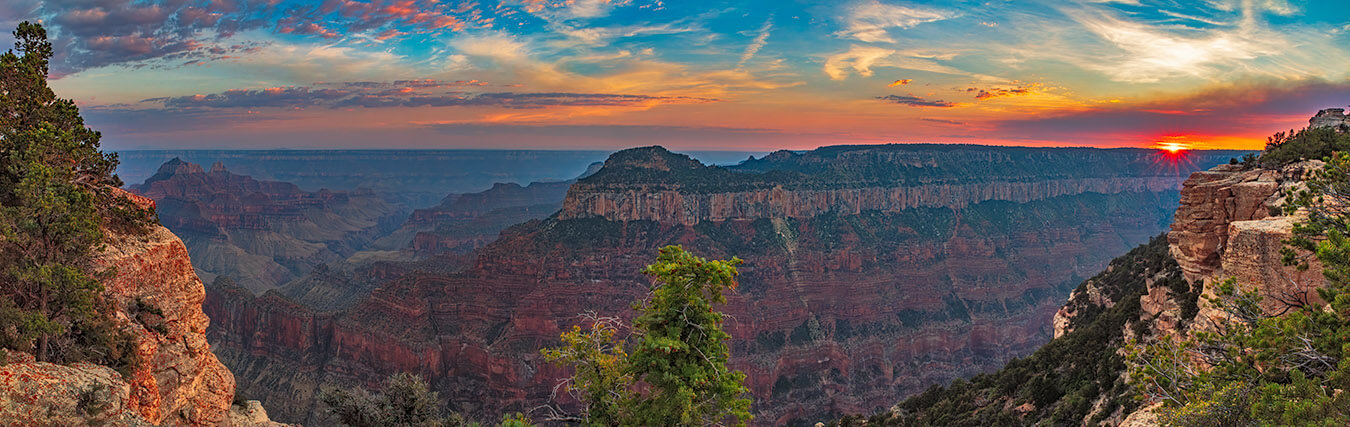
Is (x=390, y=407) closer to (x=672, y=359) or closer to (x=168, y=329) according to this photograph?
(x=168, y=329)

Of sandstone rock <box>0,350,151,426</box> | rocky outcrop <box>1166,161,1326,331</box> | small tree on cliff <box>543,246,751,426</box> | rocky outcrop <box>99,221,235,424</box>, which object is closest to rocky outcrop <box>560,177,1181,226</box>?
rocky outcrop <box>99,221,235,424</box>

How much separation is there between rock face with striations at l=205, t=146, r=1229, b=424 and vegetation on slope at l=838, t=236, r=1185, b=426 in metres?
33.9

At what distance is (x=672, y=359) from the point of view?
15.3m

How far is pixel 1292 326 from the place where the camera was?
12062mm

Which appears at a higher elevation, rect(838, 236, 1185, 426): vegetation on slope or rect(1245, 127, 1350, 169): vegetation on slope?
rect(1245, 127, 1350, 169): vegetation on slope

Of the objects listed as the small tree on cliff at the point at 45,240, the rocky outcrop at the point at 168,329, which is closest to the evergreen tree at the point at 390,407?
the rocky outcrop at the point at 168,329

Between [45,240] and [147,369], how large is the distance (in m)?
4.33

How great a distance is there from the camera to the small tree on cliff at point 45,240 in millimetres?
15453

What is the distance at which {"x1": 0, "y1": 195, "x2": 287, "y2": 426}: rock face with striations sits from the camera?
1335 centimetres

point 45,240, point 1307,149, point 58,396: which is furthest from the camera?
point 1307,149

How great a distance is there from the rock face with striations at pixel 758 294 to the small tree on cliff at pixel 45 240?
175 feet

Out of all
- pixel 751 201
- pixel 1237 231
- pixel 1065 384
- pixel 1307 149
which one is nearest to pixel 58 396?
pixel 1237 231

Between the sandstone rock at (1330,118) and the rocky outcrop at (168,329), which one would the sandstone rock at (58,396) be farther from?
the sandstone rock at (1330,118)

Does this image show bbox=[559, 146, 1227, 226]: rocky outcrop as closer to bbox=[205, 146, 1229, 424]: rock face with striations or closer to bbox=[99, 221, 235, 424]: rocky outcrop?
bbox=[205, 146, 1229, 424]: rock face with striations
